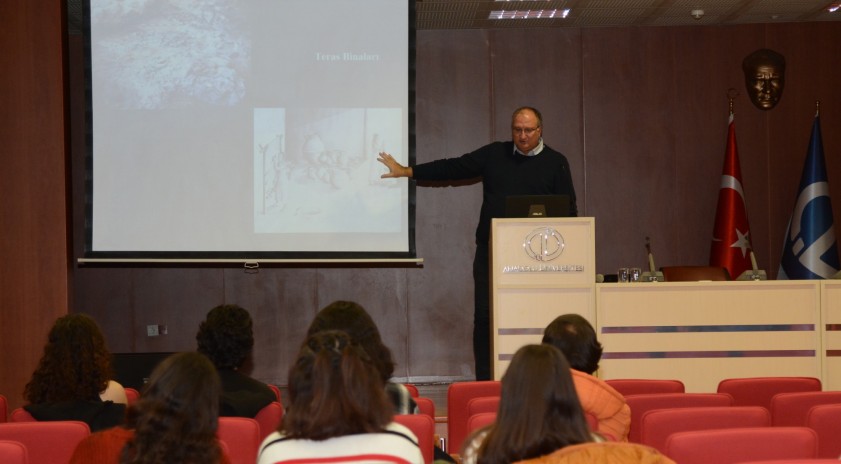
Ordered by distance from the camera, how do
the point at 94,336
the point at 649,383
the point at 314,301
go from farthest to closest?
the point at 314,301
the point at 649,383
the point at 94,336

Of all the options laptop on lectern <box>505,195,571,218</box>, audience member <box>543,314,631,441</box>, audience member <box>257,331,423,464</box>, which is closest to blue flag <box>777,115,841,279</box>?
laptop on lectern <box>505,195,571,218</box>

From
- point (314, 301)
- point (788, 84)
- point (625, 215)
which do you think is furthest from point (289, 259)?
point (788, 84)

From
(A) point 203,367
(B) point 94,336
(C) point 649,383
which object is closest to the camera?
(A) point 203,367

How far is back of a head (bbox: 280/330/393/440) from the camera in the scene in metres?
2.16

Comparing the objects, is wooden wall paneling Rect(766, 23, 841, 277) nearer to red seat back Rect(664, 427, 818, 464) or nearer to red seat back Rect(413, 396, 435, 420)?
red seat back Rect(413, 396, 435, 420)

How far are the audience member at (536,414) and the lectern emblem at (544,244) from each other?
3.44 metres

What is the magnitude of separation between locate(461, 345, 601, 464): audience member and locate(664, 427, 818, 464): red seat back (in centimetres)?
51

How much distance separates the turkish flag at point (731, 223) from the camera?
852 cm

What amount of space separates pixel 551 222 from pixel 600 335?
73 centimetres

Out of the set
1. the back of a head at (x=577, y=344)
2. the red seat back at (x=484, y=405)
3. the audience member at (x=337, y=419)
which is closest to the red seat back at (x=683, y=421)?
the back of a head at (x=577, y=344)

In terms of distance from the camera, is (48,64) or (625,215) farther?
(625,215)

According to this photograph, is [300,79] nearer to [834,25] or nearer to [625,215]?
[625,215]

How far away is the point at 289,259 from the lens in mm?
6980

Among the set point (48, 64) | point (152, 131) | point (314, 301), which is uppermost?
point (48, 64)
